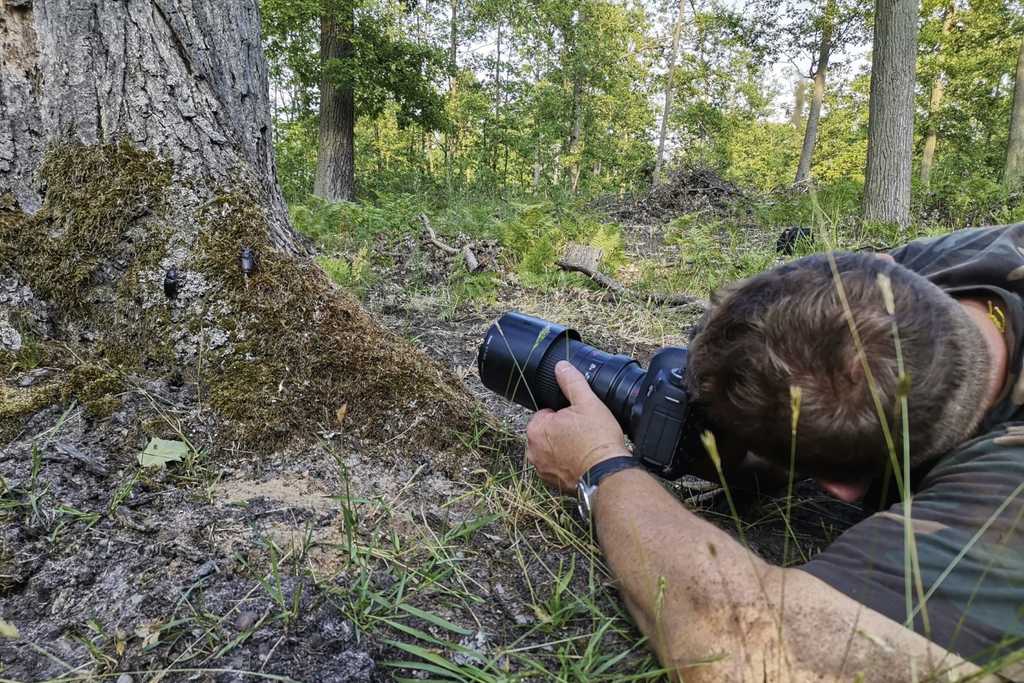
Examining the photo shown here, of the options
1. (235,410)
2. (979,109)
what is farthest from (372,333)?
(979,109)

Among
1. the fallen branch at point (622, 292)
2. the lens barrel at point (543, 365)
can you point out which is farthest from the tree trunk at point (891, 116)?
the lens barrel at point (543, 365)

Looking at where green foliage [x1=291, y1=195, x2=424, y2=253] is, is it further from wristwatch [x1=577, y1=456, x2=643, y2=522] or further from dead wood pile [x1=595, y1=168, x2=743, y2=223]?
wristwatch [x1=577, y1=456, x2=643, y2=522]

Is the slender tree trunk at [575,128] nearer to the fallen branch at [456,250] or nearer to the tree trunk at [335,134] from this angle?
the tree trunk at [335,134]

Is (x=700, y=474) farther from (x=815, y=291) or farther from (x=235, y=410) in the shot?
(x=235, y=410)

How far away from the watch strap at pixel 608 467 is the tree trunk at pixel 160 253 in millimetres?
487

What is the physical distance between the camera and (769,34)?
15797mm

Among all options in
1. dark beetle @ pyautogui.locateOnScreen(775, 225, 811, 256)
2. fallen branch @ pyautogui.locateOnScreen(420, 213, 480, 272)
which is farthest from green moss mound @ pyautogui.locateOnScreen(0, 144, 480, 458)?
dark beetle @ pyautogui.locateOnScreen(775, 225, 811, 256)

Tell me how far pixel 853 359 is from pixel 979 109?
21.8 metres

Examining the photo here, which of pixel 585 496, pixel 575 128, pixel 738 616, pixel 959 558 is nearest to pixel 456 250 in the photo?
pixel 585 496

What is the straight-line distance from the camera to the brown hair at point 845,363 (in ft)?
3.26

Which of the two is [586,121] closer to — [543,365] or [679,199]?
[679,199]

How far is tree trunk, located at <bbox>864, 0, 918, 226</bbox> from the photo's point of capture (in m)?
5.93

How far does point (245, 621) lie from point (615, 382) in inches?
39.2

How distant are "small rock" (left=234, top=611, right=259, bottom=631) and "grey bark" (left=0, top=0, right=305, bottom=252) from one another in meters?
1.15
